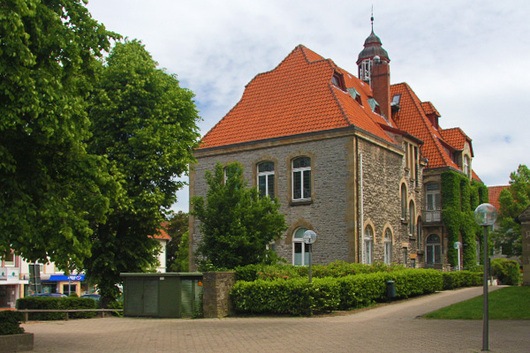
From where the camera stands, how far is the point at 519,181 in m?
51.5

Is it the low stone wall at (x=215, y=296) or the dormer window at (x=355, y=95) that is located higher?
the dormer window at (x=355, y=95)

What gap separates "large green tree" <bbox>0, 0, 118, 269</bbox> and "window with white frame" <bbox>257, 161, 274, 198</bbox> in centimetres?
1940

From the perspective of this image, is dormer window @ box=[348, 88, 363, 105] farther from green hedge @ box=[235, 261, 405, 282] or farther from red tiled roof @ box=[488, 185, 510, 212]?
red tiled roof @ box=[488, 185, 510, 212]

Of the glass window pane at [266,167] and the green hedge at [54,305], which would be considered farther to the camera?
the glass window pane at [266,167]

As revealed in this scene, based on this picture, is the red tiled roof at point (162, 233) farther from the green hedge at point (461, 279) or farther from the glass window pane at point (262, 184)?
the green hedge at point (461, 279)

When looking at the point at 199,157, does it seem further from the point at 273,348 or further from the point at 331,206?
the point at 273,348

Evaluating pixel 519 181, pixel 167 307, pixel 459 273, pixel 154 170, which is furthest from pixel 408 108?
pixel 167 307

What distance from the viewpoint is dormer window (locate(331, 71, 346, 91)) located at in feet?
120

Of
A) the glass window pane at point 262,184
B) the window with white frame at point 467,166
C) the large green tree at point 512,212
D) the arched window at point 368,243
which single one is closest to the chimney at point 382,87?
the window with white frame at point 467,166

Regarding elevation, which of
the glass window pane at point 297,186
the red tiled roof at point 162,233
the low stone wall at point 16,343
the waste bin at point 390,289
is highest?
the glass window pane at point 297,186

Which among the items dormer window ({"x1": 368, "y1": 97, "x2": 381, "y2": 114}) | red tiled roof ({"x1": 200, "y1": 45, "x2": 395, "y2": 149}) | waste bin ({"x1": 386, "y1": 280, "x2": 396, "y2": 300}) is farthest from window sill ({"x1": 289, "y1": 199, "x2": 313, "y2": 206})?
dormer window ({"x1": 368, "y1": 97, "x2": 381, "y2": 114})

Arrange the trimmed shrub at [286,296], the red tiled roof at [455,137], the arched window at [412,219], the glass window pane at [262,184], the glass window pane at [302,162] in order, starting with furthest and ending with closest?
the red tiled roof at [455,137] → the arched window at [412,219] → the glass window pane at [262,184] → the glass window pane at [302,162] → the trimmed shrub at [286,296]

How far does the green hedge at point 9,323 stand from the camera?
14.4 metres

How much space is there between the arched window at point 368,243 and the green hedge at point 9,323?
20969 mm
